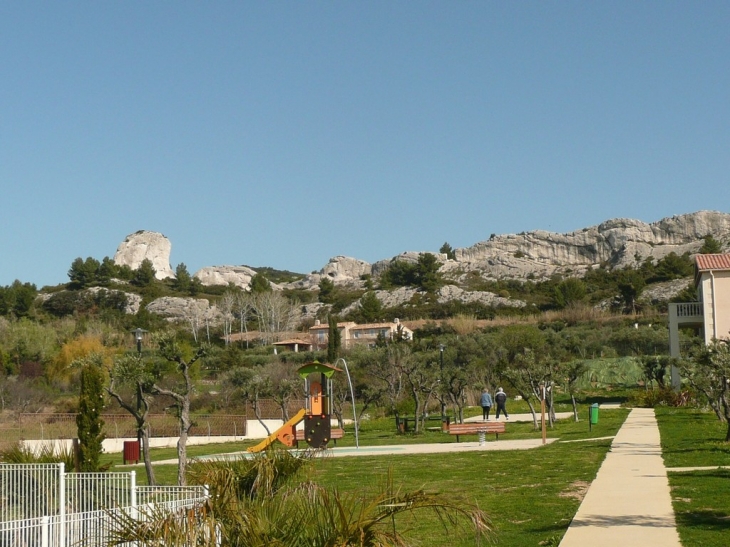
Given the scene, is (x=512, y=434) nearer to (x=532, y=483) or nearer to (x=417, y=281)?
(x=532, y=483)

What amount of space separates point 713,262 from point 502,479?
1131 inches

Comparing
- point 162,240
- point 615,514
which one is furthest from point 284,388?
point 162,240

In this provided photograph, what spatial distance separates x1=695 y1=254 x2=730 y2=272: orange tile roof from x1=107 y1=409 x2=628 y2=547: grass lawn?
1547 centimetres

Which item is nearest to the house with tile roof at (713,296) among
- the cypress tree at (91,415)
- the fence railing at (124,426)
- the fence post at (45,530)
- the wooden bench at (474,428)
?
the wooden bench at (474,428)

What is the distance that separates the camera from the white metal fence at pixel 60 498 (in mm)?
9352

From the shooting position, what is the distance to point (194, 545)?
5.88 m

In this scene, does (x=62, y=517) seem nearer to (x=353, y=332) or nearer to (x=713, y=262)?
(x=713, y=262)

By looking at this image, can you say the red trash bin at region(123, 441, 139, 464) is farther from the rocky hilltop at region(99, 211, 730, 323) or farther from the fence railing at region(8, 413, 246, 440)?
the rocky hilltop at region(99, 211, 730, 323)

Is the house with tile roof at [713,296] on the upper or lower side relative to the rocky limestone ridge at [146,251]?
lower

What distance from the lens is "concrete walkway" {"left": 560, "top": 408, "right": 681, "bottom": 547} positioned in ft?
30.9

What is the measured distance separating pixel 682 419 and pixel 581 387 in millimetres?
18521

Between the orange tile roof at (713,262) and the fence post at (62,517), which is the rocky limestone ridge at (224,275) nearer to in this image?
the orange tile roof at (713,262)

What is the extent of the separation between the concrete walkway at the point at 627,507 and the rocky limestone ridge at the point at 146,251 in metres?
135

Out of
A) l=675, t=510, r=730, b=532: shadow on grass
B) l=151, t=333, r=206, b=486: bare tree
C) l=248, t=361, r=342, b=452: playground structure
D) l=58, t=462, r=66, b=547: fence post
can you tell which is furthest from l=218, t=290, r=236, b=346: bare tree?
l=675, t=510, r=730, b=532: shadow on grass
